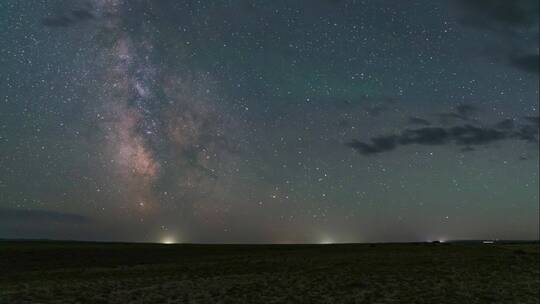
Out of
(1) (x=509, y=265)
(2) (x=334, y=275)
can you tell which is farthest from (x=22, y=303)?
(1) (x=509, y=265)

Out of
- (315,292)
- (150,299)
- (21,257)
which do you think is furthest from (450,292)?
(21,257)

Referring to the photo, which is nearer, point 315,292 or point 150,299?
point 150,299

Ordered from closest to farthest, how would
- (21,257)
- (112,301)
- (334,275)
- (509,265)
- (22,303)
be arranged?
(22,303)
(112,301)
(334,275)
(509,265)
(21,257)

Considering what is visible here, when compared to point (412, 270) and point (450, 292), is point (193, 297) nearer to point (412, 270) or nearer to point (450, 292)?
point (450, 292)

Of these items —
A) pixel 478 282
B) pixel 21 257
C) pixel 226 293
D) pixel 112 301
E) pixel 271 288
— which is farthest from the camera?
pixel 21 257

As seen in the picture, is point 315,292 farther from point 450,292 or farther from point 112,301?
point 112,301

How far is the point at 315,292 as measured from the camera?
2961cm

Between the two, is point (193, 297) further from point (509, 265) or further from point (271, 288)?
point (509, 265)

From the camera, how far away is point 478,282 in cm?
3444

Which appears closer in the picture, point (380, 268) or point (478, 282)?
point (478, 282)

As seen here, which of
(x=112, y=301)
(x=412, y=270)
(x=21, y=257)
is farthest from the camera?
(x=21, y=257)

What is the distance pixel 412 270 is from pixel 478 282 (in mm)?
7775

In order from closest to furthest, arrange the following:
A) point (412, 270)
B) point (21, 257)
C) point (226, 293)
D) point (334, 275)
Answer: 1. point (226, 293)
2. point (334, 275)
3. point (412, 270)
4. point (21, 257)

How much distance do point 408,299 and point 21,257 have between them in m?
46.4
